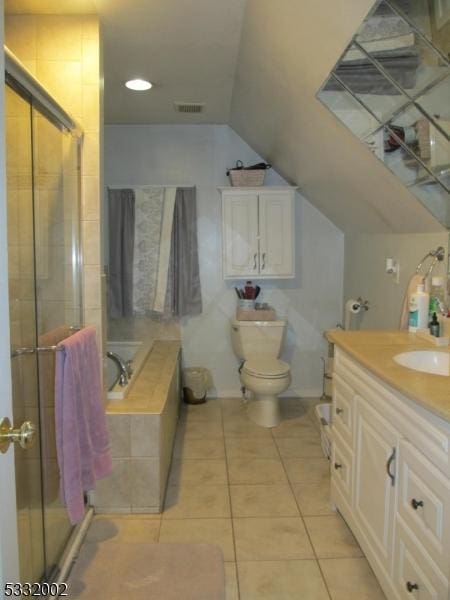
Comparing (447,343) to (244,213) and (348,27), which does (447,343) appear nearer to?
(348,27)

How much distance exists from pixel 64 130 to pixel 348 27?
127cm

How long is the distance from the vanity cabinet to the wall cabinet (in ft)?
5.30

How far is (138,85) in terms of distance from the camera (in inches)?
111

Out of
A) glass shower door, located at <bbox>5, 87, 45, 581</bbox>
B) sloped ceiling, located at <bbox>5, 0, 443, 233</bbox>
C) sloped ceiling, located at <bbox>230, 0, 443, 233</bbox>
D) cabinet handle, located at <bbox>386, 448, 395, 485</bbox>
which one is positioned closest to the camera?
cabinet handle, located at <bbox>386, 448, 395, 485</bbox>

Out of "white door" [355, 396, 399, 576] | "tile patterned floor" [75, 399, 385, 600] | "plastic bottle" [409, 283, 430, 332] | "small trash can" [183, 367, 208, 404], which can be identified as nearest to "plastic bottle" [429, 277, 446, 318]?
"plastic bottle" [409, 283, 430, 332]

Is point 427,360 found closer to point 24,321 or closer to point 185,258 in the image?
point 24,321

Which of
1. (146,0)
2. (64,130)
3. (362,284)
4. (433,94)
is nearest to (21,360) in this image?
(64,130)

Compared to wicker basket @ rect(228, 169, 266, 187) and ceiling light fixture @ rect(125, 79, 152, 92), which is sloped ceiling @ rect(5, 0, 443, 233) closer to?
ceiling light fixture @ rect(125, 79, 152, 92)

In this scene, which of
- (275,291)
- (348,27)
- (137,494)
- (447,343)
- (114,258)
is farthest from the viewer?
(275,291)

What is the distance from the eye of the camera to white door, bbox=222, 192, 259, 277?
11.6 feet

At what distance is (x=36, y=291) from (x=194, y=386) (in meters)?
2.17

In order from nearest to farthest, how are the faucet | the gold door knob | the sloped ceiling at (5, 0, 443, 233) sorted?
the gold door knob, the sloped ceiling at (5, 0, 443, 233), the faucet

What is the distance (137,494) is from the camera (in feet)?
7.36

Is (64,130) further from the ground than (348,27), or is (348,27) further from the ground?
(348,27)
